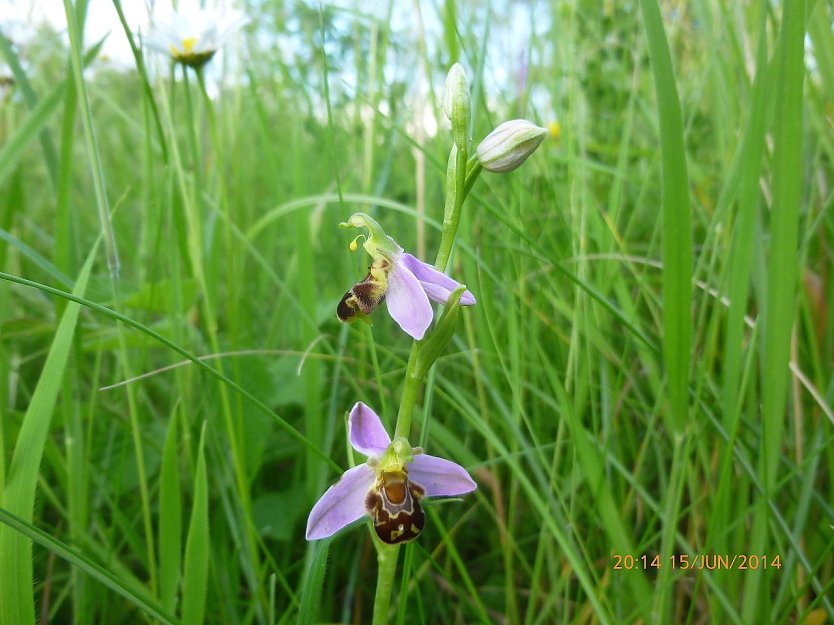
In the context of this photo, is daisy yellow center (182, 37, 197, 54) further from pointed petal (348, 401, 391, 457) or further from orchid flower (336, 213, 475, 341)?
pointed petal (348, 401, 391, 457)

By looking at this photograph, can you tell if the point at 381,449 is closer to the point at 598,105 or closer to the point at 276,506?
the point at 276,506

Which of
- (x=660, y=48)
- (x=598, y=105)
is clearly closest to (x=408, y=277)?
(x=660, y=48)

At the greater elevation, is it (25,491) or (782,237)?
(782,237)

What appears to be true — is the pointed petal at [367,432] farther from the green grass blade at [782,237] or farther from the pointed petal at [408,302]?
the green grass blade at [782,237]

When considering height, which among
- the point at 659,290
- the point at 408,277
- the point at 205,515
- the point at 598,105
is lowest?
the point at 205,515

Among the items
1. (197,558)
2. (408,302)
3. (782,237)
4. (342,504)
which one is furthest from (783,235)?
(197,558)

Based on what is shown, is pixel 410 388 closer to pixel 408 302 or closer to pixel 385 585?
pixel 408 302
